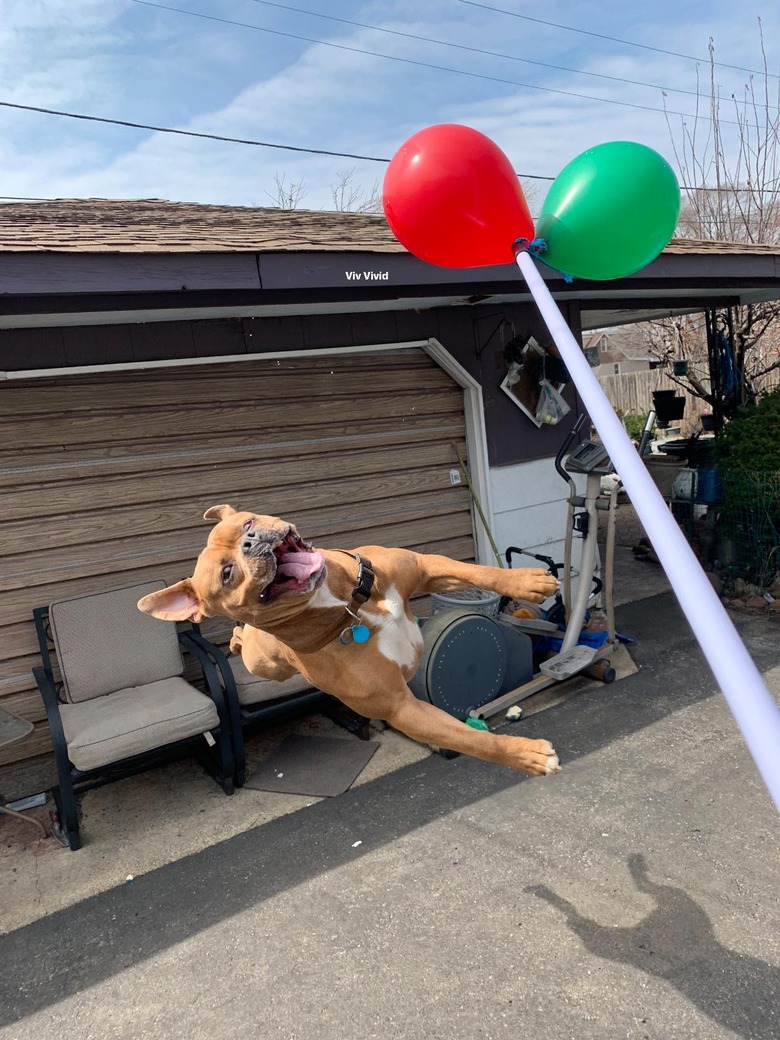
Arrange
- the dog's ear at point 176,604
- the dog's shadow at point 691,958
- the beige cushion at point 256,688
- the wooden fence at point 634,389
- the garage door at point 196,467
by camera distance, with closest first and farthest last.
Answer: the dog's ear at point 176,604, the dog's shadow at point 691,958, the beige cushion at point 256,688, the garage door at point 196,467, the wooden fence at point 634,389

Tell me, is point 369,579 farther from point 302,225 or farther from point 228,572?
point 302,225

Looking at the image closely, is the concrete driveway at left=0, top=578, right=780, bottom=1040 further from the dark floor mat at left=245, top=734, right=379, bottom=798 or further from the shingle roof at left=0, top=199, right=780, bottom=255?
the shingle roof at left=0, top=199, right=780, bottom=255

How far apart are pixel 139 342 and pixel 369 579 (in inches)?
145

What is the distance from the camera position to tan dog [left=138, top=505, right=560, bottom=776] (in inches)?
62.2

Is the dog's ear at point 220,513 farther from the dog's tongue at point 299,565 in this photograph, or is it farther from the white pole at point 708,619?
the white pole at point 708,619

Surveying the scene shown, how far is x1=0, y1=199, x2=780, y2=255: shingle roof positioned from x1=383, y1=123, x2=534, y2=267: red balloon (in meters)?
1.97

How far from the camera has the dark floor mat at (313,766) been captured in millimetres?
4320

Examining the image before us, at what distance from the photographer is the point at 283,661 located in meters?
2.02

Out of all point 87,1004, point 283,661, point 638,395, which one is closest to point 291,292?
point 283,661

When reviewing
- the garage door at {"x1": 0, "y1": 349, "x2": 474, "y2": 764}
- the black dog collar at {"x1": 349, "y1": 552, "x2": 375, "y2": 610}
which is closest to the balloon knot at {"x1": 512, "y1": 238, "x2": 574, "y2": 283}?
the black dog collar at {"x1": 349, "y1": 552, "x2": 375, "y2": 610}

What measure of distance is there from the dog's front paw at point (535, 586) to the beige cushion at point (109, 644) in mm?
3261

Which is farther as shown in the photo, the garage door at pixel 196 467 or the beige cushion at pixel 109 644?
the garage door at pixel 196 467

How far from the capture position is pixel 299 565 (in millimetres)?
1596

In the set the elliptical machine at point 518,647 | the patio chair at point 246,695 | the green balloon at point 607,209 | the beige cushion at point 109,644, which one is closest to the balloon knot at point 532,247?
the green balloon at point 607,209
